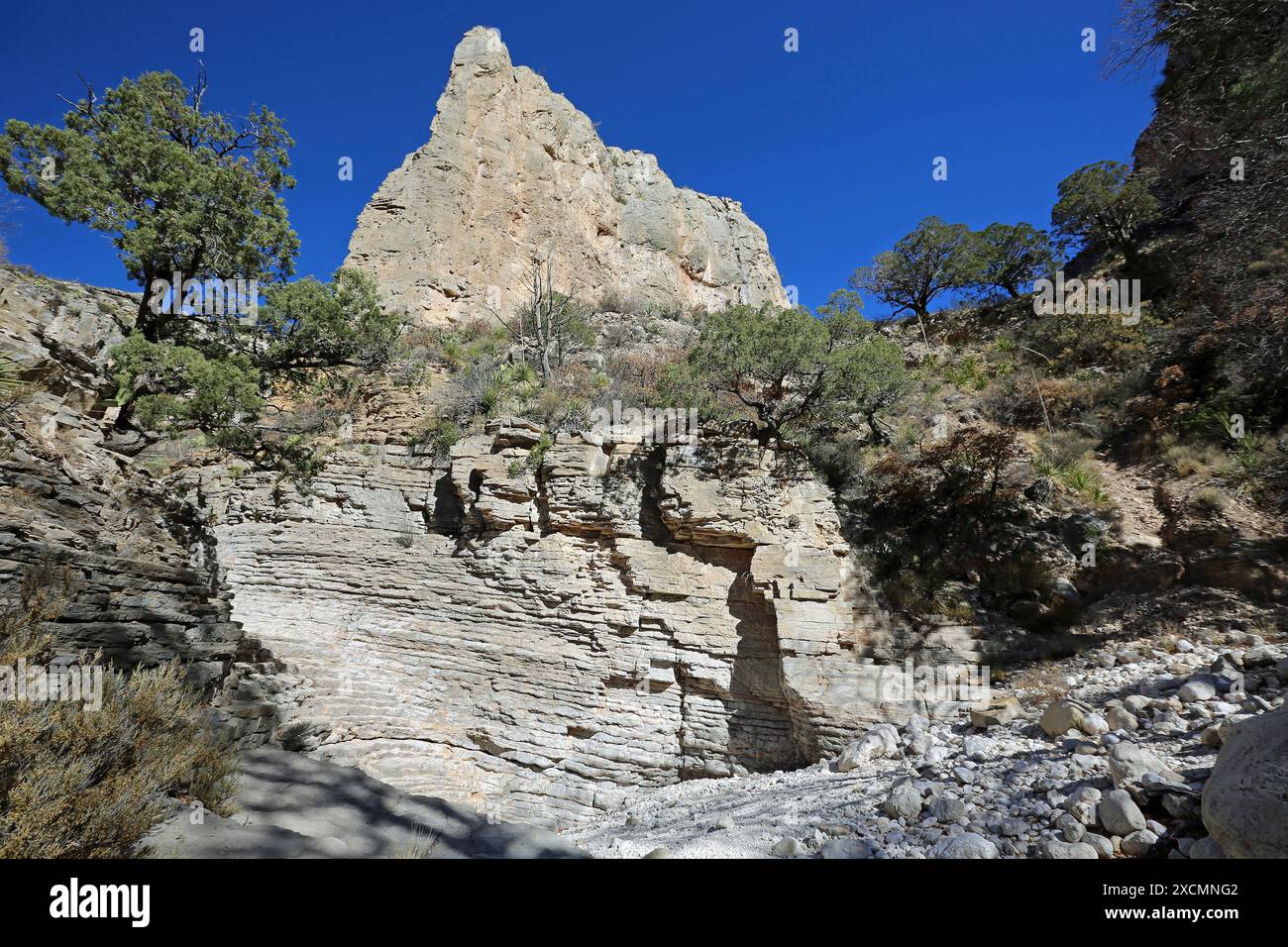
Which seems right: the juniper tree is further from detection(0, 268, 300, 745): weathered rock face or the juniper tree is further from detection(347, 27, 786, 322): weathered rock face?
detection(347, 27, 786, 322): weathered rock face

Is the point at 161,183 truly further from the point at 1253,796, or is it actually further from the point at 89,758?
the point at 1253,796

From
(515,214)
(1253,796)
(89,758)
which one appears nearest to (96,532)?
(89,758)

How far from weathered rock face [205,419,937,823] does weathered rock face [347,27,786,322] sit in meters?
10.6

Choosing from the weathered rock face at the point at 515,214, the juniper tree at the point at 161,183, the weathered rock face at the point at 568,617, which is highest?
the weathered rock face at the point at 515,214

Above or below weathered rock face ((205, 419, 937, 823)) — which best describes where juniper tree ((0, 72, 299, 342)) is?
above

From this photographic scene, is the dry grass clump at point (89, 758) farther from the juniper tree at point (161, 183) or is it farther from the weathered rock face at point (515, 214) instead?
the weathered rock face at point (515, 214)

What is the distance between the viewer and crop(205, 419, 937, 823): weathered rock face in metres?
7.96

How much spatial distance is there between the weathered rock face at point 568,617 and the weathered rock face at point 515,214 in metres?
10.6

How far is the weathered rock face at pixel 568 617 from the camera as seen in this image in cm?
796

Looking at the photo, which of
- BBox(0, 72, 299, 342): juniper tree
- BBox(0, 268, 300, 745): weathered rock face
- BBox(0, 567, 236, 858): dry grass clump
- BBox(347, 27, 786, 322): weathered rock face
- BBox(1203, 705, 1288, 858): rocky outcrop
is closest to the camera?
BBox(1203, 705, 1288, 858): rocky outcrop

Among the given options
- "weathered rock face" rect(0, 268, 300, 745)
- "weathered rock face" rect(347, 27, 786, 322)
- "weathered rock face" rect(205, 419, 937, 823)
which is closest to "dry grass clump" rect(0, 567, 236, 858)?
"weathered rock face" rect(0, 268, 300, 745)

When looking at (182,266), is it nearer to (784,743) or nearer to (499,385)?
(499,385)

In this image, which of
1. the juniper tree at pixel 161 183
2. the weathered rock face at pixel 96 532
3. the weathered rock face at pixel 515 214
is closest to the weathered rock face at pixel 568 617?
the weathered rock face at pixel 96 532

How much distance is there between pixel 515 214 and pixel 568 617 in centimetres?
1745
